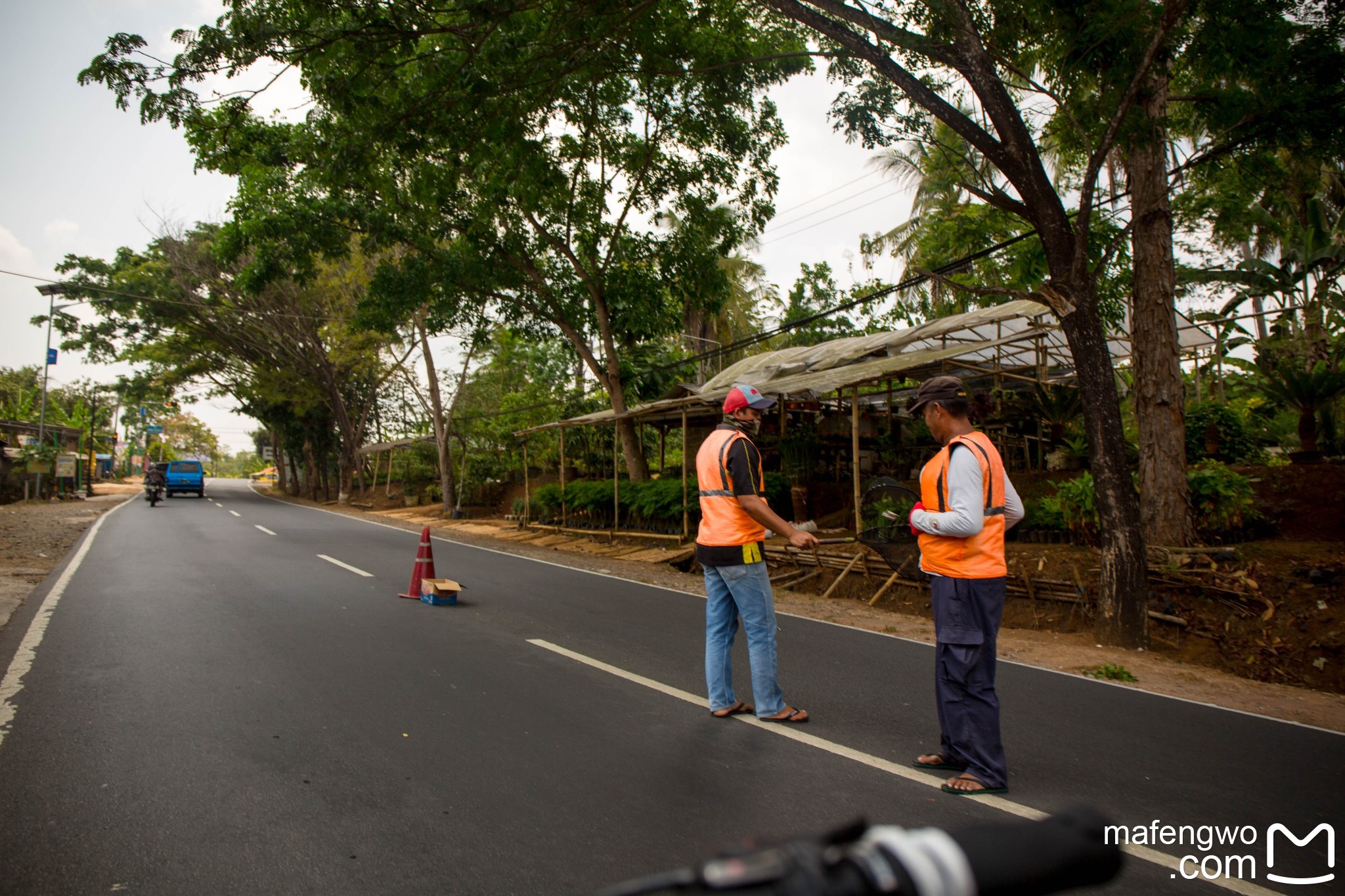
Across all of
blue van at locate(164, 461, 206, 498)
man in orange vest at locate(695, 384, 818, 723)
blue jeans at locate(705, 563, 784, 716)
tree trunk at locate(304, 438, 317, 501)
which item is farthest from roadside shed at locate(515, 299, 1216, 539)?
tree trunk at locate(304, 438, 317, 501)

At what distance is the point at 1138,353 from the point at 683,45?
835 centimetres

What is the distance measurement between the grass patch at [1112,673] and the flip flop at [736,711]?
3207 mm

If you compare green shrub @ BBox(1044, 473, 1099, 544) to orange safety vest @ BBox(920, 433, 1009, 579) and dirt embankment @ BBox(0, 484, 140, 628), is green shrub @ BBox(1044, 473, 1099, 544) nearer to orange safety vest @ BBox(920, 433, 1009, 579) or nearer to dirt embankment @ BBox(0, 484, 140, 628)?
orange safety vest @ BBox(920, 433, 1009, 579)

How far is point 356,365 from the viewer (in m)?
34.8

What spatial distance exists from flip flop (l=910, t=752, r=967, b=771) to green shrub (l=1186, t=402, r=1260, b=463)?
9.16 meters

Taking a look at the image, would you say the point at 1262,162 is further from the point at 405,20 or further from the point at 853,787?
the point at 405,20

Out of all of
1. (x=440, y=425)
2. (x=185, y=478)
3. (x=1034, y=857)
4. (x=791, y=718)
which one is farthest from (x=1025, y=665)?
(x=185, y=478)

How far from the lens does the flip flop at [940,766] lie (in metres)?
4.34

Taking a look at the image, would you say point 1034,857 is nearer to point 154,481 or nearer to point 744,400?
point 744,400

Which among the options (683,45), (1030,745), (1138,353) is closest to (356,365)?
(683,45)

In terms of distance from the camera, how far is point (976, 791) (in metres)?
4.00

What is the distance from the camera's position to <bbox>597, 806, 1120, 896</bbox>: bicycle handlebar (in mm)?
757

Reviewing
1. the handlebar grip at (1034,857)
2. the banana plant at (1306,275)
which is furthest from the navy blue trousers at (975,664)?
the banana plant at (1306,275)

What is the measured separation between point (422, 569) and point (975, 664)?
7.29 m
